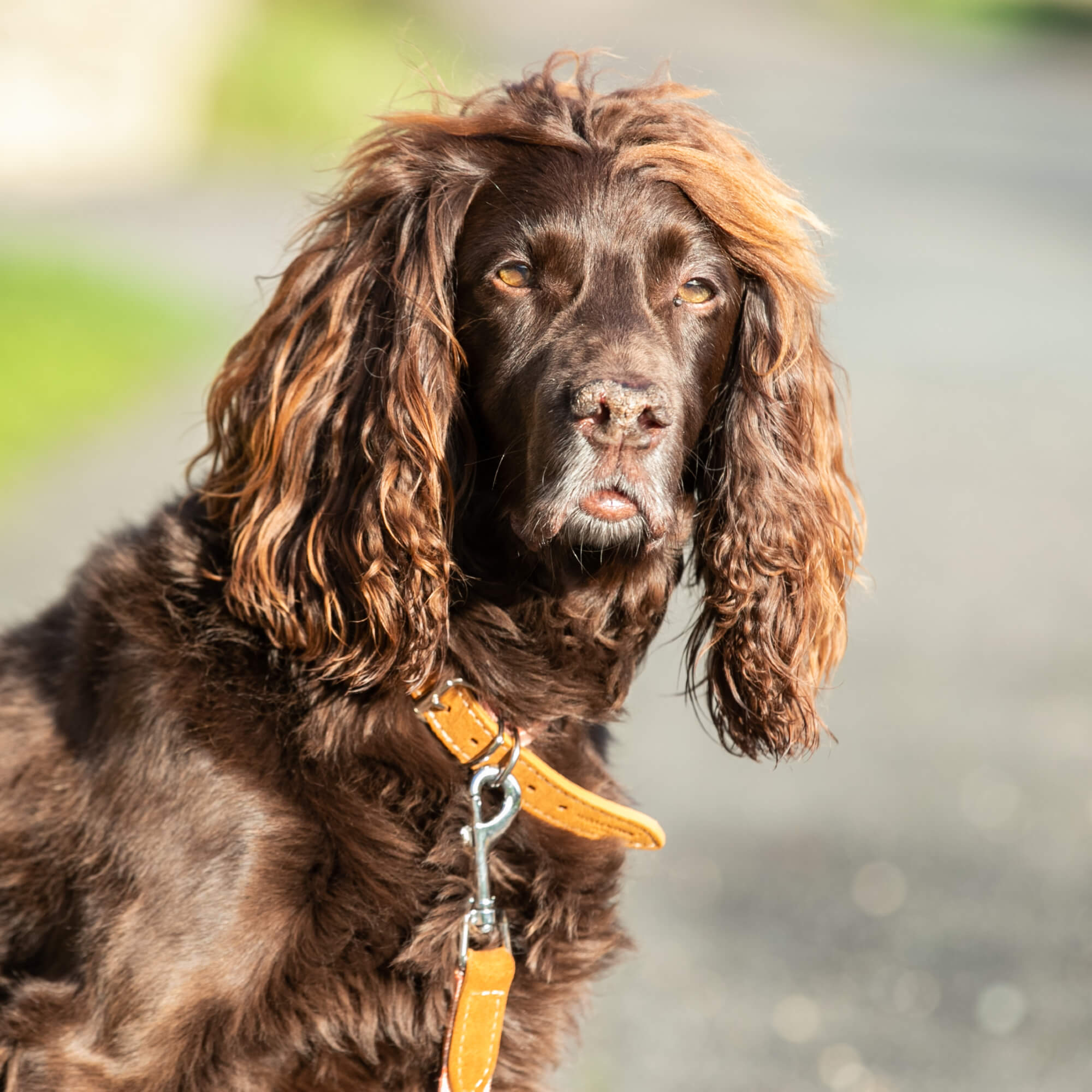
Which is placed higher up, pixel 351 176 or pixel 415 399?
pixel 351 176

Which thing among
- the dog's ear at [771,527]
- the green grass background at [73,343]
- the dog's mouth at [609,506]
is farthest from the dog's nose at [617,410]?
the green grass background at [73,343]

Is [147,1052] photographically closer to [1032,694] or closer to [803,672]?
[803,672]

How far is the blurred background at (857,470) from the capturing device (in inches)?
152

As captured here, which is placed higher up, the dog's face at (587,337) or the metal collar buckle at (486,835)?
the dog's face at (587,337)

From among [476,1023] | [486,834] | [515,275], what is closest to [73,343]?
[515,275]

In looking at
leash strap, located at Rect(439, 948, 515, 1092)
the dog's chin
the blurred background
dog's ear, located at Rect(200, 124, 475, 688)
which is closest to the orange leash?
leash strap, located at Rect(439, 948, 515, 1092)

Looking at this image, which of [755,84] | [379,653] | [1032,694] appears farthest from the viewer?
[755,84]

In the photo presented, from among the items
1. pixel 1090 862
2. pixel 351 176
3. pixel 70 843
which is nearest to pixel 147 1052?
pixel 70 843

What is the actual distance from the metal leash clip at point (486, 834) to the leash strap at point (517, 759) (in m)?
0.03

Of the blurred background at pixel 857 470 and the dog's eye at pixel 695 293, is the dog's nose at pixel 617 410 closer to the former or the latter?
the dog's eye at pixel 695 293

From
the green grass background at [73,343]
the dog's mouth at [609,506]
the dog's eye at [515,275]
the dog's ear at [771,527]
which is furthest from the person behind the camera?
the green grass background at [73,343]

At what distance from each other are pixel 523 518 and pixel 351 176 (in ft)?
2.98

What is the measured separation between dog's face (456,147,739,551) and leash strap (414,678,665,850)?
1.17ft

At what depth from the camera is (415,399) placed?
2625 mm
